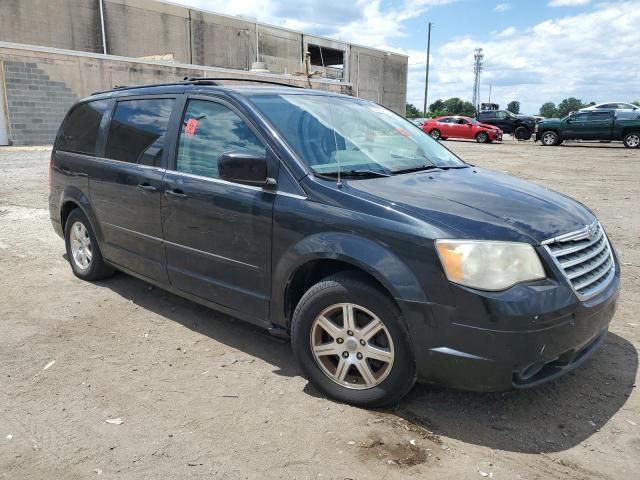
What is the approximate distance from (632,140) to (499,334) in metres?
24.9

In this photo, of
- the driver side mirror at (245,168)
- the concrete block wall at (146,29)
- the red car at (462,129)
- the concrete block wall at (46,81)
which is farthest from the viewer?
the concrete block wall at (146,29)

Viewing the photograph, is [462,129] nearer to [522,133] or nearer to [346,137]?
[522,133]

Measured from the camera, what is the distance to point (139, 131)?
4.42m

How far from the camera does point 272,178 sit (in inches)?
132

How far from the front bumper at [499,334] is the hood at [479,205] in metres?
0.30

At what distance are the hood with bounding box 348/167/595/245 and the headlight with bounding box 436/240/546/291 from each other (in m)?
0.05

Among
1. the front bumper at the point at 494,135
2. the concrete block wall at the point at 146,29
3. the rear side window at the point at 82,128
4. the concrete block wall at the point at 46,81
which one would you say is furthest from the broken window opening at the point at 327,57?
the rear side window at the point at 82,128

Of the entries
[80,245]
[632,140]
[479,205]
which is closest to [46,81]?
[80,245]

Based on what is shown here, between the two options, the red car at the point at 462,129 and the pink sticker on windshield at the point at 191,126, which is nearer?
the pink sticker on windshield at the point at 191,126

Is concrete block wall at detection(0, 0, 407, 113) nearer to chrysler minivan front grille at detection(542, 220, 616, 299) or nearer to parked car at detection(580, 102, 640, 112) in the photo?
parked car at detection(580, 102, 640, 112)

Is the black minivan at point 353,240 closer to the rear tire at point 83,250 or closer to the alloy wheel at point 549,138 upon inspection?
the rear tire at point 83,250

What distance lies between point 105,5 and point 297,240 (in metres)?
34.0

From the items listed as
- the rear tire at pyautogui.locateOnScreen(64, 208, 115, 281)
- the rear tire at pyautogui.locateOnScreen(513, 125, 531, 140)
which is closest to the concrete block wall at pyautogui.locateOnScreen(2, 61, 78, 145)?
the rear tire at pyautogui.locateOnScreen(64, 208, 115, 281)

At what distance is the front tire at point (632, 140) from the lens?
2331 cm
